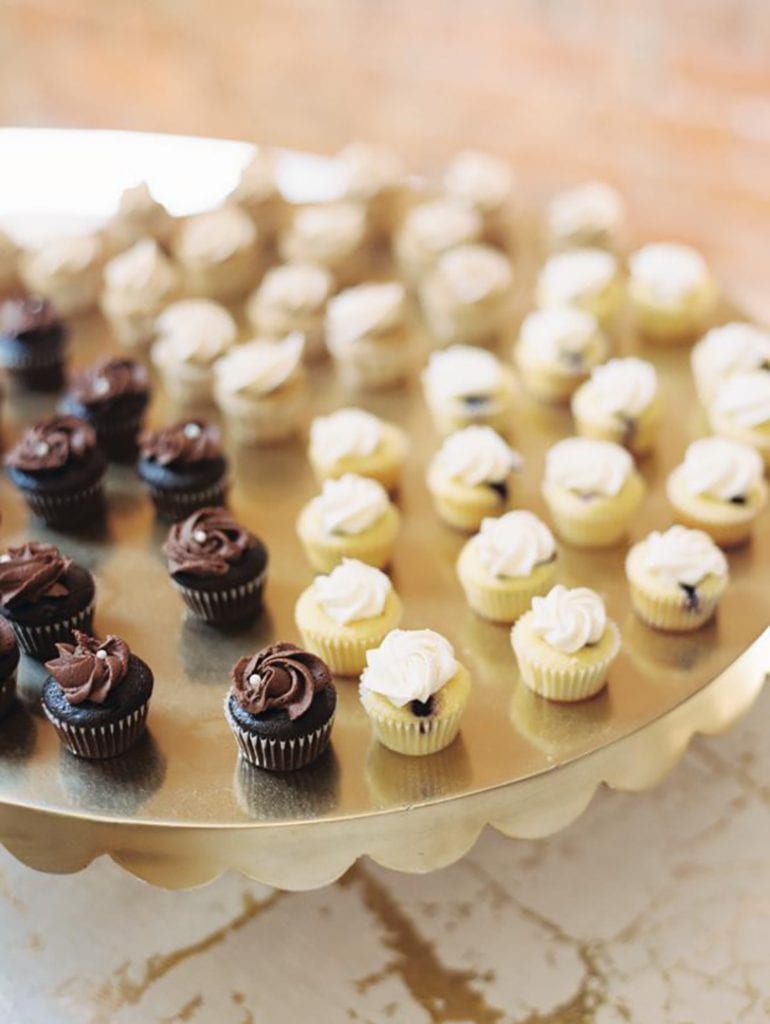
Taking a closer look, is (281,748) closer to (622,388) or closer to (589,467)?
(589,467)

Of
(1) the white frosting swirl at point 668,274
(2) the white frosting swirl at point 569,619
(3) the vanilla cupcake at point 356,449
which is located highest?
(1) the white frosting swirl at point 668,274

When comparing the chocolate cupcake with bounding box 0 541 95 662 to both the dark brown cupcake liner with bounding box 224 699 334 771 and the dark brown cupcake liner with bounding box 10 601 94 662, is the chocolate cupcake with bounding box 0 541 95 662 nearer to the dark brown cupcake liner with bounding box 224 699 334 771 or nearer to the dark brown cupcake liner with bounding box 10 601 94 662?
the dark brown cupcake liner with bounding box 10 601 94 662

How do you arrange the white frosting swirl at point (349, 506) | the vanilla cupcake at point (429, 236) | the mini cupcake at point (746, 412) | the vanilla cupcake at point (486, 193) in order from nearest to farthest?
the white frosting swirl at point (349, 506)
the mini cupcake at point (746, 412)
the vanilla cupcake at point (429, 236)
the vanilla cupcake at point (486, 193)

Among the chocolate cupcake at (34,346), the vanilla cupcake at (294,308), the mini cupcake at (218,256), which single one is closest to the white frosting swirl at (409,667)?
the vanilla cupcake at (294,308)

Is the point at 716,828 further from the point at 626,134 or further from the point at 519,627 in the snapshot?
the point at 626,134

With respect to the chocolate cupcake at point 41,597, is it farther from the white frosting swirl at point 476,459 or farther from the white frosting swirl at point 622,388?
the white frosting swirl at point 622,388

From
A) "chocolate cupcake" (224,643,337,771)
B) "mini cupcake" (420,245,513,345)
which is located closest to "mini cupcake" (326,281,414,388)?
"mini cupcake" (420,245,513,345)

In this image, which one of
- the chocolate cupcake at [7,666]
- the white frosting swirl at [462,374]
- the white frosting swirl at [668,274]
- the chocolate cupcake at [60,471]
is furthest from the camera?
the white frosting swirl at [668,274]
